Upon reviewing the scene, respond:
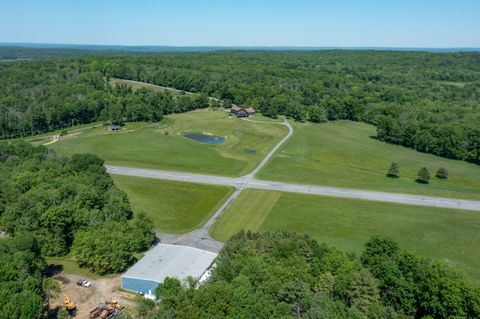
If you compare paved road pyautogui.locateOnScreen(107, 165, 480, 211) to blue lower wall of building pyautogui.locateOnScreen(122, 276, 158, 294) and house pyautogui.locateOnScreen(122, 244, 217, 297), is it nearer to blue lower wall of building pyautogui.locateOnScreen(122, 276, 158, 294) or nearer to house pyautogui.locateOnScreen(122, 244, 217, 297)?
house pyautogui.locateOnScreen(122, 244, 217, 297)

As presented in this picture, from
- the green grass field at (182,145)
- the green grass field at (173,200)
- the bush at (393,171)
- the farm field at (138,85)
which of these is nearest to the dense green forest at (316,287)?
the green grass field at (173,200)

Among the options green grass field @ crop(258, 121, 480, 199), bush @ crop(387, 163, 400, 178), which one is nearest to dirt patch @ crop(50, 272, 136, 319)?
green grass field @ crop(258, 121, 480, 199)

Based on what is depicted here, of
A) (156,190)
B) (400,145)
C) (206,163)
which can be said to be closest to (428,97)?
(400,145)

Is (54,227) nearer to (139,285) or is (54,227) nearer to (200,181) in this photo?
(139,285)

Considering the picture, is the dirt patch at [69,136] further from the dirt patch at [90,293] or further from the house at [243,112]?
the dirt patch at [90,293]

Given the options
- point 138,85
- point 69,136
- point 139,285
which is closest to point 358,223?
point 139,285

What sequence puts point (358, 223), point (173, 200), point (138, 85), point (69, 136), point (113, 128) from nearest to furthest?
point (358, 223) → point (173, 200) → point (69, 136) → point (113, 128) → point (138, 85)
